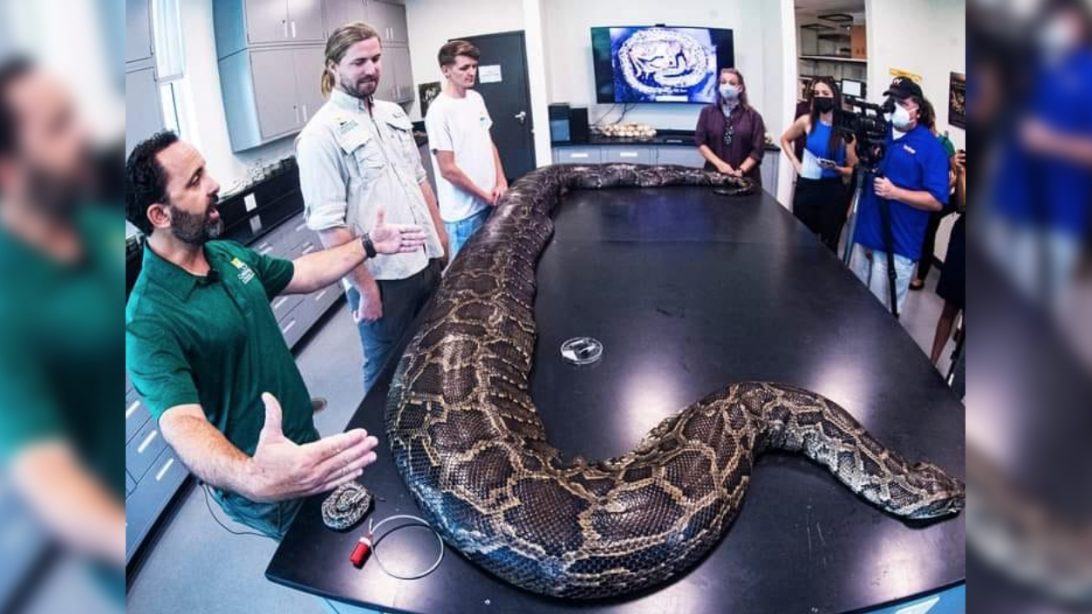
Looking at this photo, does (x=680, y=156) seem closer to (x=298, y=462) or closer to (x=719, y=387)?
(x=719, y=387)

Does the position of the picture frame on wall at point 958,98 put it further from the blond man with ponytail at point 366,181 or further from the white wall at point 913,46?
the blond man with ponytail at point 366,181

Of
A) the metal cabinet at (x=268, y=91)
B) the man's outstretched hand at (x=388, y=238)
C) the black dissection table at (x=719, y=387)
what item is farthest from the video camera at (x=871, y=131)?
the metal cabinet at (x=268, y=91)

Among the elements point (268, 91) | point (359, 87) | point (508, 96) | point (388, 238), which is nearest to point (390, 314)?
point (388, 238)

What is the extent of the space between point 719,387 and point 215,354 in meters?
1.42

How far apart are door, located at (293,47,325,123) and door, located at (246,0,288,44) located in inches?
4.6

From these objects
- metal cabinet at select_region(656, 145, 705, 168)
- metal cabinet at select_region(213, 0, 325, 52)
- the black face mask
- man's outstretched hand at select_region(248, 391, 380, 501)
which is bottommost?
man's outstretched hand at select_region(248, 391, 380, 501)

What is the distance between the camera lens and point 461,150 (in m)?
3.87

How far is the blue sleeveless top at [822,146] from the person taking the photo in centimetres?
379

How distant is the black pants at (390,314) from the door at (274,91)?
0.97 meters

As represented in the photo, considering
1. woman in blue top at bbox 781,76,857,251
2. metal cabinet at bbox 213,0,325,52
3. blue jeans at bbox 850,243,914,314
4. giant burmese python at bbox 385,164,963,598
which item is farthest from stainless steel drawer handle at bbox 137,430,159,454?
woman in blue top at bbox 781,76,857,251

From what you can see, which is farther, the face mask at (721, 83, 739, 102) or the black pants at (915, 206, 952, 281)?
the face mask at (721, 83, 739, 102)

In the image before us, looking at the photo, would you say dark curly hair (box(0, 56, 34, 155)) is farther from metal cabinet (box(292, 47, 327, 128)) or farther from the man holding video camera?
metal cabinet (box(292, 47, 327, 128))

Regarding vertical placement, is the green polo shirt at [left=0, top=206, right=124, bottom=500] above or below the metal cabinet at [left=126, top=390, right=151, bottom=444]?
above

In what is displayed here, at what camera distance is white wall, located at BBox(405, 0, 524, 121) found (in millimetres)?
4281
